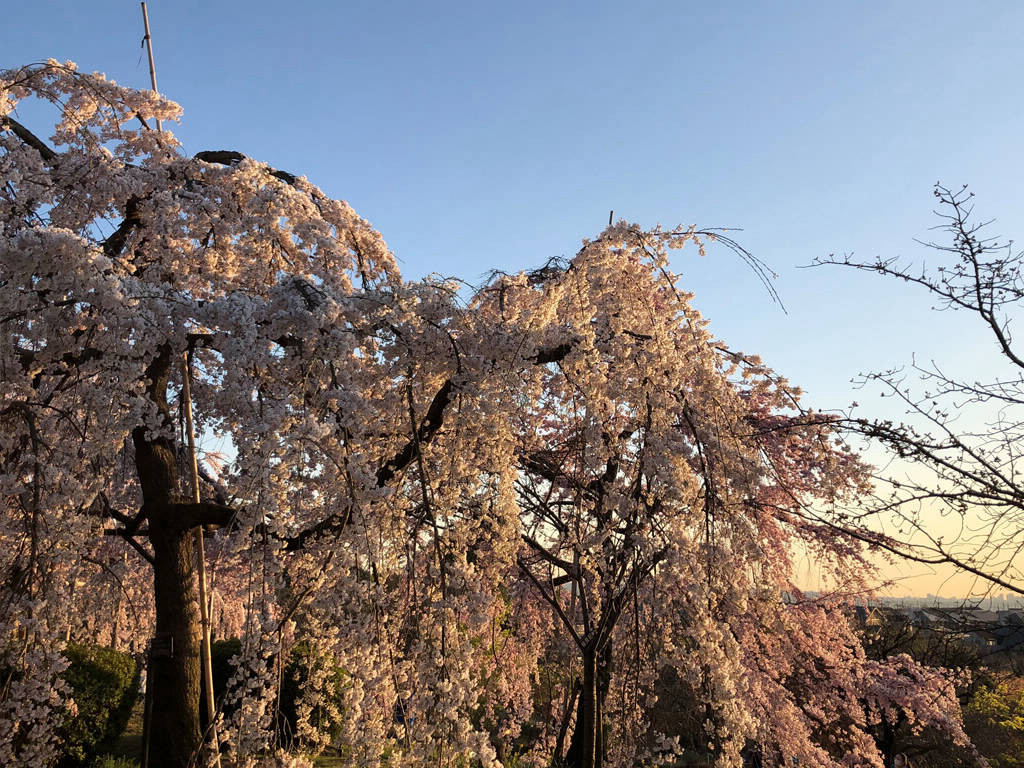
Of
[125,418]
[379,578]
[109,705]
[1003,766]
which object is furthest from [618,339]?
[1003,766]

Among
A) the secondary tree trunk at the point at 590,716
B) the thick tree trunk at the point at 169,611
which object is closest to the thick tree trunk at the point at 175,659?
the thick tree trunk at the point at 169,611

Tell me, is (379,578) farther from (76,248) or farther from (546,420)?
(546,420)

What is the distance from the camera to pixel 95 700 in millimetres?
9812

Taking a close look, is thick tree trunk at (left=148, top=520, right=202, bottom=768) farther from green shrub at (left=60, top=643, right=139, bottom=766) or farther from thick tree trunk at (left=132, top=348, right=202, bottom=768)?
green shrub at (left=60, top=643, right=139, bottom=766)

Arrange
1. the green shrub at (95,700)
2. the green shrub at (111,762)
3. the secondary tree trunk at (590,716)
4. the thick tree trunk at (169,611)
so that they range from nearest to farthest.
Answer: the thick tree trunk at (169,611), the secondary tree trunk at (590,716), the green shrub at (111,762), the green shrub at (95,700)

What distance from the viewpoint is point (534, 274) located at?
592cm

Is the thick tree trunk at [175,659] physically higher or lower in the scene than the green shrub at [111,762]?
higher

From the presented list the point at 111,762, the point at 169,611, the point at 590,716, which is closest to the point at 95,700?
the point at 111,762

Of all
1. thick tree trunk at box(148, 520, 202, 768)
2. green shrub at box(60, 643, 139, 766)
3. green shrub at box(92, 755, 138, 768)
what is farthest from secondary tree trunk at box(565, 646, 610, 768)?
green shrub at box(60, 643, 139, 766)

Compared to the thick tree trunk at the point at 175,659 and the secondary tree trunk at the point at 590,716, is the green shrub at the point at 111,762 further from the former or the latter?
the secondary tree trunk at the point at 590,716

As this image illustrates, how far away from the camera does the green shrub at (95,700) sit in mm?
9422

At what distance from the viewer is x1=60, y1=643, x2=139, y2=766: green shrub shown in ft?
30.9

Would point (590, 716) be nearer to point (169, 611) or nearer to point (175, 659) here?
point (175, 659)

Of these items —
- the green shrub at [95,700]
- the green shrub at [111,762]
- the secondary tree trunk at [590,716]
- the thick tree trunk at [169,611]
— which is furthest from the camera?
the green shrub at [95,700]
